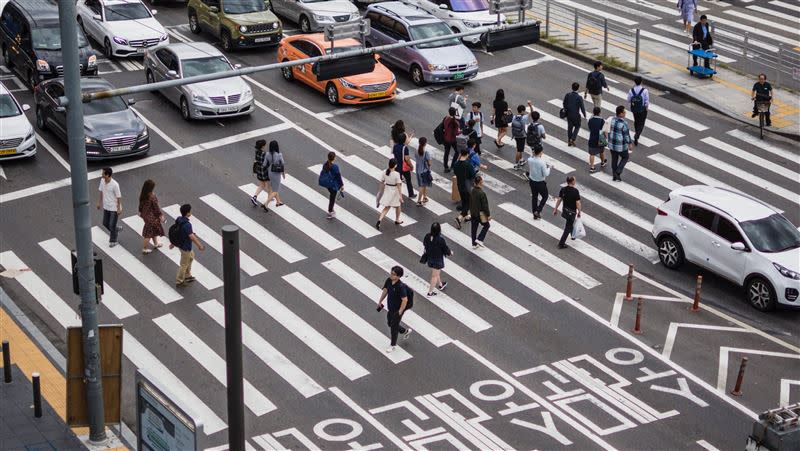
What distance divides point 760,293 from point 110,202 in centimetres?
1280

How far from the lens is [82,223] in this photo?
60.2 feet

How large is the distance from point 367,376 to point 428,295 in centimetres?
315

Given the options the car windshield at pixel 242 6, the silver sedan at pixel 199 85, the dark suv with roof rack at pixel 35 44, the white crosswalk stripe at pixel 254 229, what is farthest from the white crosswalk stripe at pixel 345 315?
the car windshield at pixel 242 6

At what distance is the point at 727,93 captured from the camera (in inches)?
1400

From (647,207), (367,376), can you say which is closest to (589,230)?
(647,207)

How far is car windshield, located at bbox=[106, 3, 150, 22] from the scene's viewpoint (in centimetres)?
3834

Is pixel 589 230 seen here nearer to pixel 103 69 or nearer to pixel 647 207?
pixel 647 207

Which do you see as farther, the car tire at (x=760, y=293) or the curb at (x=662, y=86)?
the curb at (x=662, y=86)

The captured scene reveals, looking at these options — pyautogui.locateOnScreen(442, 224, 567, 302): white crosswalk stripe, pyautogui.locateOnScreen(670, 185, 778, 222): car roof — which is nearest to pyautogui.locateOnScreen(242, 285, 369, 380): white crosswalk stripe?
pyautogui.locateOnScreen(442, 224, 567, 302): white crosswalk stripe

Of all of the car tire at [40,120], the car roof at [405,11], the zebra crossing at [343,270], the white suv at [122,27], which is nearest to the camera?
the zebra crossing at [343,270]

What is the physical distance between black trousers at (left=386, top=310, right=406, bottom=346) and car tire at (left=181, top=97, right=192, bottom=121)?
1218 cm

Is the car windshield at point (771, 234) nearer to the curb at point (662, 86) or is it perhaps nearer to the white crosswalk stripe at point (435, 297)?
the white crosswalk stripe at point (435, 297)

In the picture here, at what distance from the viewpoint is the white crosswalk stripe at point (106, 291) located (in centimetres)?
2375

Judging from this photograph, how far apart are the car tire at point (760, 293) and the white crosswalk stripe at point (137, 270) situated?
35.6ft
